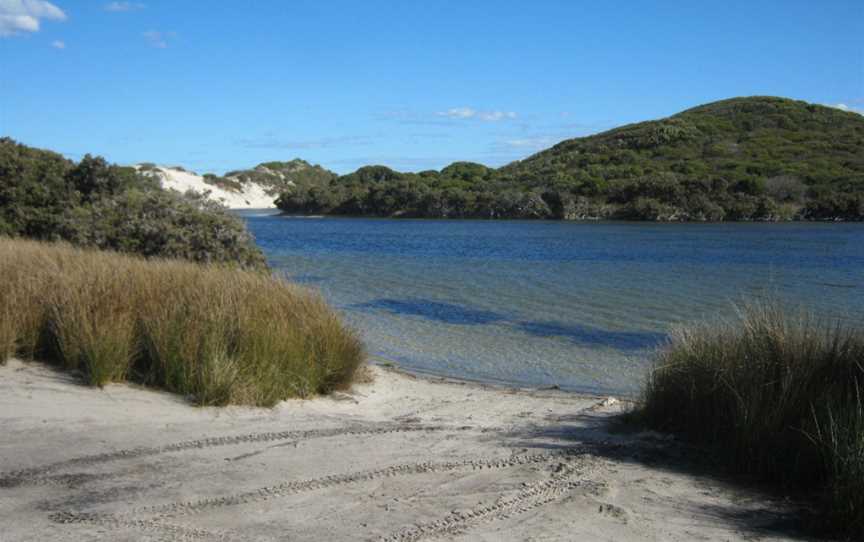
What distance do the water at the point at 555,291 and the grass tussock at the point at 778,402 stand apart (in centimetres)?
234

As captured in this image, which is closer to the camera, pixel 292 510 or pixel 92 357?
pixel 292 510

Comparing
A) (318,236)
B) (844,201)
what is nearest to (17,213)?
(318,236)

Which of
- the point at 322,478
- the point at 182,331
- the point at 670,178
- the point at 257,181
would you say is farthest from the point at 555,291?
the point at 257,181

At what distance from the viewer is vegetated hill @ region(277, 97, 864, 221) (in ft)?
239

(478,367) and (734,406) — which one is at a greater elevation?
(734,406)

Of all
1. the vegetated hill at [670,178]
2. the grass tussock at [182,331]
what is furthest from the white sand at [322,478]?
the vegetated hill at [670,178]

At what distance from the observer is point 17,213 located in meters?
18.6

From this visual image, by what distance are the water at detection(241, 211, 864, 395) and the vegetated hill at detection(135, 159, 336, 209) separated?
7818 cm

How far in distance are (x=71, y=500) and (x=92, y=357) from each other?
135 inches

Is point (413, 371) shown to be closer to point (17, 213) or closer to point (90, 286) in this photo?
point (90, 286)

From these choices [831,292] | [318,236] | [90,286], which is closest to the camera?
[90,286]

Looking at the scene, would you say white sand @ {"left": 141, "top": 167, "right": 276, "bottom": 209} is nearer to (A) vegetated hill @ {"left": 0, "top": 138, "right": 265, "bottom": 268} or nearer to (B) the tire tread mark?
(A) vegetated hill @ {"left": 0, "top": 138, "right": 265, "bottom": 268}

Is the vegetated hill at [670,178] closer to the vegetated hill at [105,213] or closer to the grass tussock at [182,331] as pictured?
the vegetated hill at [105,213]

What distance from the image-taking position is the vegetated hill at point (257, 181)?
125m
